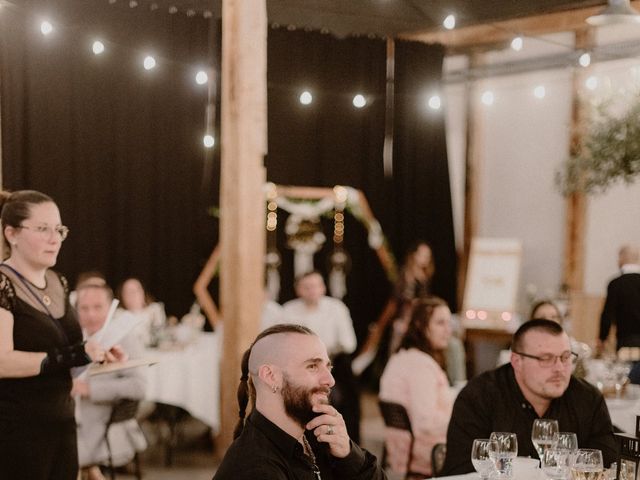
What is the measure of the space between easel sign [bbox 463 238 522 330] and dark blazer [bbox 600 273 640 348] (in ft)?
6.80

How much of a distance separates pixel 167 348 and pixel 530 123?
4903 millimetres

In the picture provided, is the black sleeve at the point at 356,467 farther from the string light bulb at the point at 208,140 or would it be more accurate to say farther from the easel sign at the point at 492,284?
the easel sign at the point at 492,284

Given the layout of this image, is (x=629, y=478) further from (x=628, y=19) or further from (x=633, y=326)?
(x=633, y=326)

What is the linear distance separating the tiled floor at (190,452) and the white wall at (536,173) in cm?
268

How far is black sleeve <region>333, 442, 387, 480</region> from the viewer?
2.34m

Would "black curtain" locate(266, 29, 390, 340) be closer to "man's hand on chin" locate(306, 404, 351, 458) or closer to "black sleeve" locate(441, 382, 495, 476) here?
"black sleeve" locate(441, 382, 495, 476)

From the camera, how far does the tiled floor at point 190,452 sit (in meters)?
5.72

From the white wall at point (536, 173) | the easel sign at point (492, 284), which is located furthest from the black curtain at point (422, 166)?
the easel sign at point (492, 284)

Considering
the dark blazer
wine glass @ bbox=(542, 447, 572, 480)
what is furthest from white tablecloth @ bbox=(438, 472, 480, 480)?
the dark blazer

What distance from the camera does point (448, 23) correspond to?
6.56 m

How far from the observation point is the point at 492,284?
8.84 meters

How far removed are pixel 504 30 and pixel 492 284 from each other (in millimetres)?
2397

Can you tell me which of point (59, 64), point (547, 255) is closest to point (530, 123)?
point (547, 255)

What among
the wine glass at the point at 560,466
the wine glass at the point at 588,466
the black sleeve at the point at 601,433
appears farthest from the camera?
the black sleeve at the point at 601,433
